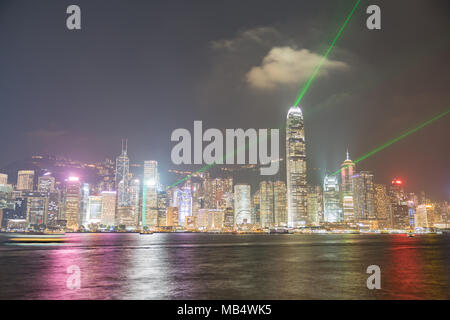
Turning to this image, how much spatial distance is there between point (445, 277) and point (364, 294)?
Answer: 17.5 metres

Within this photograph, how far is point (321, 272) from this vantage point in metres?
48.6

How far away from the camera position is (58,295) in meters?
31.8

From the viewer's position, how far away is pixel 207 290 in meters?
35.1

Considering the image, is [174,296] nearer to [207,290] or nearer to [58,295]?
[207,290]

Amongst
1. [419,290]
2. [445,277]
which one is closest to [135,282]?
[419,290]

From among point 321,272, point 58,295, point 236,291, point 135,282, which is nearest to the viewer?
point 58,295
